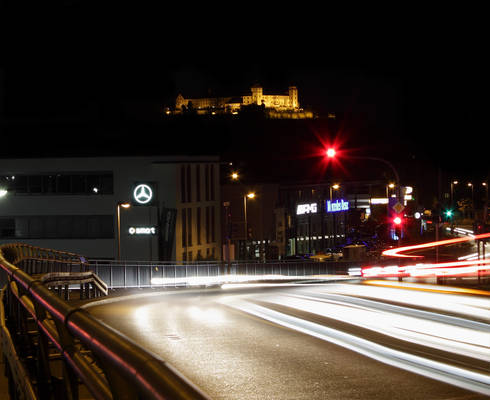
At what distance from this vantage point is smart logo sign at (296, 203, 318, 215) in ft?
291

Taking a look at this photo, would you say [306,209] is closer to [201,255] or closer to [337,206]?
[337,206]

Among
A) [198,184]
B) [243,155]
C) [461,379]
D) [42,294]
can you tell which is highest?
[243,155]

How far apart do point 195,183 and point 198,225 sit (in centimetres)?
373

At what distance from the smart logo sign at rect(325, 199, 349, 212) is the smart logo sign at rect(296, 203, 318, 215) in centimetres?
198

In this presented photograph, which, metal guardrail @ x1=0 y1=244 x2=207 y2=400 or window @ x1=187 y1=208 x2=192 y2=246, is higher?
window @ x1=187 y1=208 x2=192 y2=246

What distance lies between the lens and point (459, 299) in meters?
19.6

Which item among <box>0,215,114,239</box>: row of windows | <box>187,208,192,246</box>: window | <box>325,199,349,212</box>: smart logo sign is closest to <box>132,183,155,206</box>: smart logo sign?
<box>0,215,114,239</box>: row of windows

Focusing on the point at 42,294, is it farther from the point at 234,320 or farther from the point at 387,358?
the point at 234,320

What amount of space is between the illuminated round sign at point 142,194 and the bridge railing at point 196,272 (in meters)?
12.4

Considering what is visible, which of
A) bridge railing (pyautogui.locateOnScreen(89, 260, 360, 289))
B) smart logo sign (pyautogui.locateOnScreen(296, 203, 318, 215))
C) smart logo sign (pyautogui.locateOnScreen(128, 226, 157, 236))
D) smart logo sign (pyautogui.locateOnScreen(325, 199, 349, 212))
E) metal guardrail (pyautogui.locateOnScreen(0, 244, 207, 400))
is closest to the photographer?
metal guardrail (pyautogui.locateOnScreen(0, 244, 207, 400))

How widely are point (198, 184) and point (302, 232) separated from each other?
24.6 metres

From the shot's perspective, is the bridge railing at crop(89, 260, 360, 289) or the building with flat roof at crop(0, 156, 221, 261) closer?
the bridge railing at crop(89, 260, 360, 289)

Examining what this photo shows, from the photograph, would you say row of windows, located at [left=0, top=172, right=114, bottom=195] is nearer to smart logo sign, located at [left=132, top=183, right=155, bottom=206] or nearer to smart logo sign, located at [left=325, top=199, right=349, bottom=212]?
smart logo sign, located at [left=132, top=183, right=155, bottom=206]

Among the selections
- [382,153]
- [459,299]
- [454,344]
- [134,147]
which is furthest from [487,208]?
[382,153]
